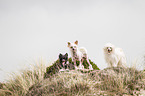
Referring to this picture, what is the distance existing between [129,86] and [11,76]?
520 centimetres

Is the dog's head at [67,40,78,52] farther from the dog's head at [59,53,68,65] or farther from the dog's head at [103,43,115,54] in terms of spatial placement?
the dog's head at [103,43,115,54]

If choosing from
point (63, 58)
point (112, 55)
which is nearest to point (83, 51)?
point (63, 58)

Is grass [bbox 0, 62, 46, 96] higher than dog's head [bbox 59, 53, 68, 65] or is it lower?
lower

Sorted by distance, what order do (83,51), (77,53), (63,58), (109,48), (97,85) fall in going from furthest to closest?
1. (109,48)
2. (83,51)
3. (77,53)
4. (63,58)
5. (97,85)

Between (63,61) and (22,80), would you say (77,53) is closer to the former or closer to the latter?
(63,61)

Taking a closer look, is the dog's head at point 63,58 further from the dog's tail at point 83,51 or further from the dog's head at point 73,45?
the dog's tail at point 83,51

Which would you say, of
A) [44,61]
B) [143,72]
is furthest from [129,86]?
[44,61]

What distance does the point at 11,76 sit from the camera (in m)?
7.65

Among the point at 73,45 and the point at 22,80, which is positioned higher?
the point at 73,45

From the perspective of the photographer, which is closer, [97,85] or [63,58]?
[97,85]

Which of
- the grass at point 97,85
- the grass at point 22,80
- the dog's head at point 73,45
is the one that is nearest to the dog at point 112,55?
the grass at point 97,85

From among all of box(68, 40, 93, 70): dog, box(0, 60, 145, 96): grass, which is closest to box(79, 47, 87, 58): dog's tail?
box(68, 40, 93, 70): dog

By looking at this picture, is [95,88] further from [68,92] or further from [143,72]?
[143,72]

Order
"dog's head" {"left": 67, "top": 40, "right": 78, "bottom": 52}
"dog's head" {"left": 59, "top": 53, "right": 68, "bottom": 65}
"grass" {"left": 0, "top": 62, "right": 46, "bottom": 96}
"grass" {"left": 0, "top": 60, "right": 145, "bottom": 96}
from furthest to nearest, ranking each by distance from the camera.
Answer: "grass" {"left": 0, "top": 62, "right": 46, "bottom": 96} < "dog's head" {"left": 67, "top": 40, "right": 78, "bottom": 52} < "dog's head" {"left": 59, "top": 53, "right": 68, "bottom": 65} < "grass" {"left": 0, "top": 60, "right": 145, "bottom": 96}
